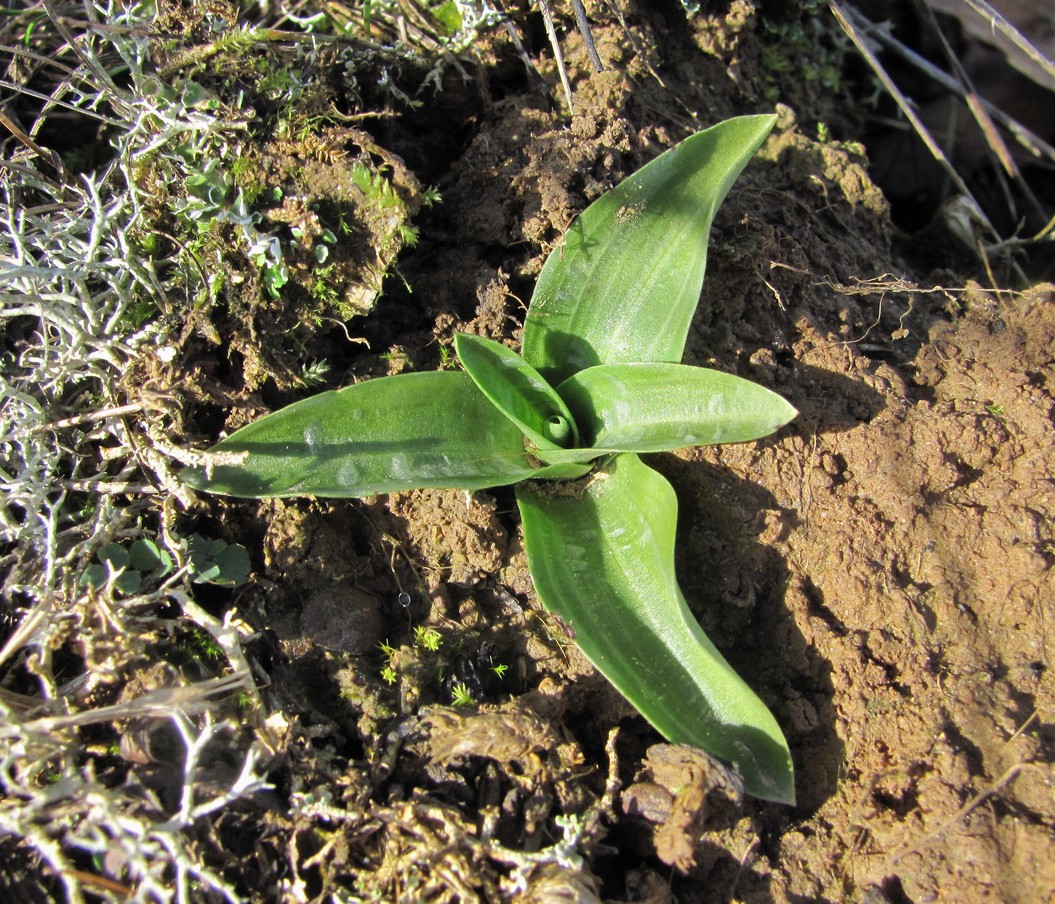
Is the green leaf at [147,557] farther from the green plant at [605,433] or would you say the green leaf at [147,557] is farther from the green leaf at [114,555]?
the green plant at [605,433]

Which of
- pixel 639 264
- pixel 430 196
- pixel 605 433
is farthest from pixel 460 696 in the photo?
pixel 430 196

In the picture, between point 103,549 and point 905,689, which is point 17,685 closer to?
point 103,549

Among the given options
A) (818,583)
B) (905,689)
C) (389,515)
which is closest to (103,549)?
(389,515)

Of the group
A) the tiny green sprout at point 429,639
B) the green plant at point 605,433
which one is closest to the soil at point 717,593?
the tiny green sprout at point 429,639

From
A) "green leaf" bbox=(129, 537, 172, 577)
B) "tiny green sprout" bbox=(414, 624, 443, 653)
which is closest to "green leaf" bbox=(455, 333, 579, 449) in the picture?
"tiny green sprout" bbox=(414, 624, 443, 653)

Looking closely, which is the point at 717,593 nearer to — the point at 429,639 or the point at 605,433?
the point at 605,433

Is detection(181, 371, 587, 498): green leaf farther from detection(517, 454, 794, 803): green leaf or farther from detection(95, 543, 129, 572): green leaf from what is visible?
detection(95, 543, 129, 572): green leaf
